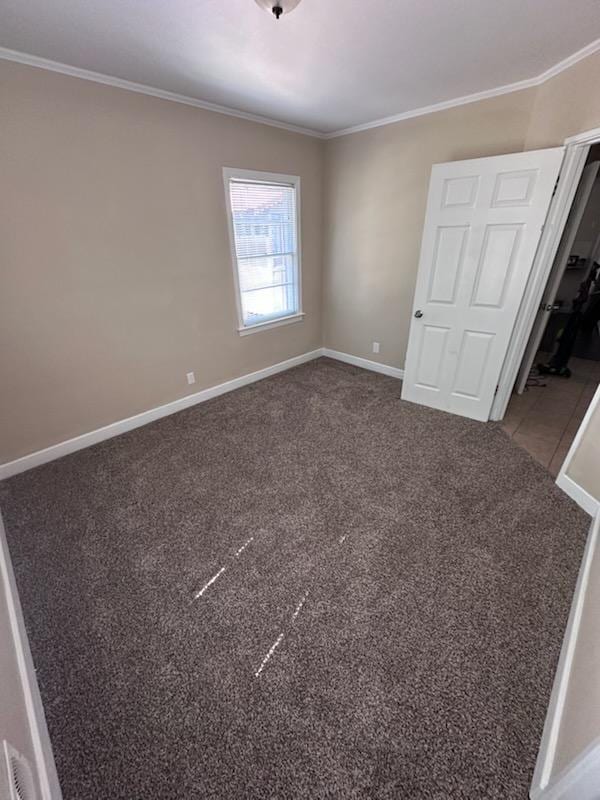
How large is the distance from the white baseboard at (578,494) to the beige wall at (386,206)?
6.27 ft

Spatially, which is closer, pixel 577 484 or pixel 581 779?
pixel 581 779

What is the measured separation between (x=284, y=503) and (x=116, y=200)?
244cm

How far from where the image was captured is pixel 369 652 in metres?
1.32

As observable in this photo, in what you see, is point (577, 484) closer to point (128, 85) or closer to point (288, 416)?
point (288, 416)

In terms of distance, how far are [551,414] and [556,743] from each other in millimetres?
2676

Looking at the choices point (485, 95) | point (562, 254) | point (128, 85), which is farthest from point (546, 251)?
point (128, 85)

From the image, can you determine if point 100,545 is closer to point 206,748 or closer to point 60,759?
point 60,759

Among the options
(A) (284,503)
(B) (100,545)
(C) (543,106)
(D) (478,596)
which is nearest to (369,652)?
(D) (478,596)

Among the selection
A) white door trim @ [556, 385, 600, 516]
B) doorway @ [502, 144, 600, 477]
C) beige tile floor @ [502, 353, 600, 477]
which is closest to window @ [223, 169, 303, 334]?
doorway @ [502, 144, 600, 477]

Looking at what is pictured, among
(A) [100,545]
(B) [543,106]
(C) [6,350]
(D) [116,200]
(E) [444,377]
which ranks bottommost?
(A) [100,545]

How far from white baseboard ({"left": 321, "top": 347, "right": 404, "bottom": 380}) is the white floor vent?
3.65m

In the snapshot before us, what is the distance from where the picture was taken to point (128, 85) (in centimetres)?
215

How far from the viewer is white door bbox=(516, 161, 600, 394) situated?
2.75 metres

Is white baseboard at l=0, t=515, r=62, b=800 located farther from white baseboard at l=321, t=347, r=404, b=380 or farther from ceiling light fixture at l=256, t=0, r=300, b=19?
white baseboard at l=321, t=347, r=404, b=380
